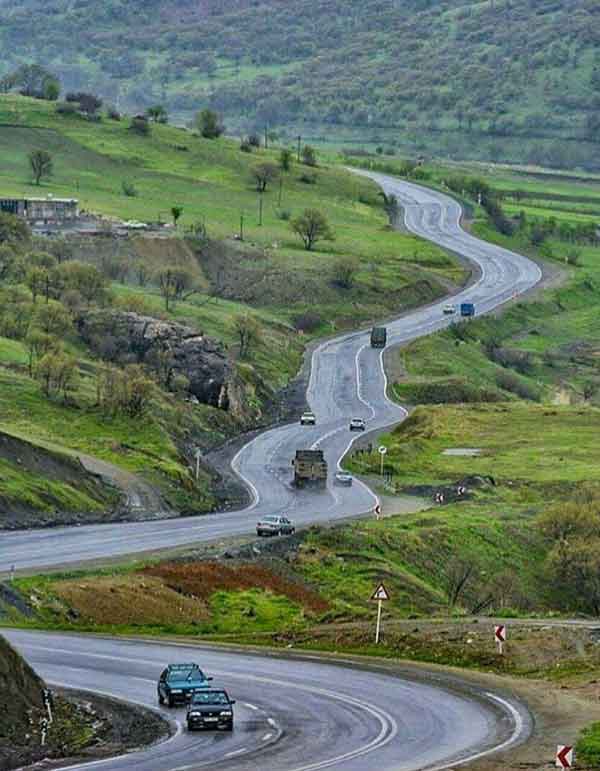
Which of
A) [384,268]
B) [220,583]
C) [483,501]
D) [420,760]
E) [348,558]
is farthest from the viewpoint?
[384,268]

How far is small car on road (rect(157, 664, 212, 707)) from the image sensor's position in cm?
4878

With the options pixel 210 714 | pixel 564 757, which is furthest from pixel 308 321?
pixel 564 757

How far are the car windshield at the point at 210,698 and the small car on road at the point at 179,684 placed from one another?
2.15 metres

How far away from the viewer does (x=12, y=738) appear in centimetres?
4275

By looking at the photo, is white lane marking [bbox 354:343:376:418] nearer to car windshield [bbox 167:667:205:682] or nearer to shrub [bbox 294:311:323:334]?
shrub [bbox 294:311:323:334]

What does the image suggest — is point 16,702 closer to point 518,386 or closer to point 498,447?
point 498,447

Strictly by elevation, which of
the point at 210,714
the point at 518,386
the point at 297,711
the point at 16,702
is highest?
the point at 16,702

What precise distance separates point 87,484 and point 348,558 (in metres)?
15.6

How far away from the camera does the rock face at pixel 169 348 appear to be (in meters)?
131

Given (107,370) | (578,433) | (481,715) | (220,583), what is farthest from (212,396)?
(481,715)

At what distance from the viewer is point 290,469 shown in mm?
113625

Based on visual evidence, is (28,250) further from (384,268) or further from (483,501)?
(483,501)

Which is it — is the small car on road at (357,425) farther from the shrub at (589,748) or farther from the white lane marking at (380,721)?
the shrub at (589,748)

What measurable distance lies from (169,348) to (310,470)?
2743 cm
